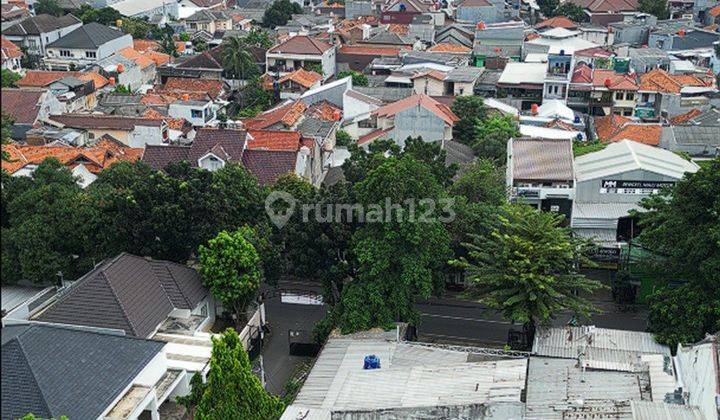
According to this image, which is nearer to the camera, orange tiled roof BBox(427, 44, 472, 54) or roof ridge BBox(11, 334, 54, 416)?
roof ridge BBox(11, 334, 54, 416)

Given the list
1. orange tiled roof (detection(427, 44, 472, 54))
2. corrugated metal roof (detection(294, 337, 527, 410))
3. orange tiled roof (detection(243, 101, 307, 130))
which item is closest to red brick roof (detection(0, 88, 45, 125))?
orange tiled roof (detection(243, 101, 307, 130))

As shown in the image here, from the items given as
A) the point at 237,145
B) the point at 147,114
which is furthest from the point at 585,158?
the point at 147,114

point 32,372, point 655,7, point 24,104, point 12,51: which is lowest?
point 655,7

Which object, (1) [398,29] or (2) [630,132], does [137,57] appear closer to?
(1) [398,29]

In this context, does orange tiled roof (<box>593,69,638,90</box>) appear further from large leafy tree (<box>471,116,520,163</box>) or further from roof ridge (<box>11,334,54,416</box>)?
roof ridge (<box>11,334,54,416</box>)

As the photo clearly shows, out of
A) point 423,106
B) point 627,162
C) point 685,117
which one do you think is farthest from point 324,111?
point 685,117

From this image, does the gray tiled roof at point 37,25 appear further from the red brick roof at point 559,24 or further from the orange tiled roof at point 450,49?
the red brick roof at point 559,24

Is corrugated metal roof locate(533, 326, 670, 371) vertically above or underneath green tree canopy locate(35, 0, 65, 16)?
underneath
